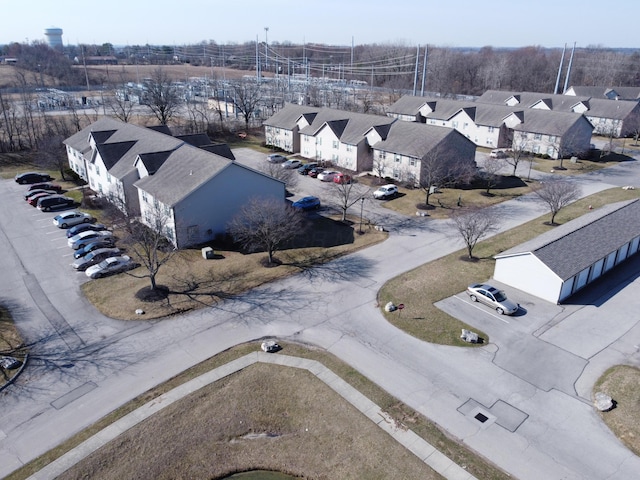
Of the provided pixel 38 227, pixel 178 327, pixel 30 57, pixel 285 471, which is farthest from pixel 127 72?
pixel 285 471

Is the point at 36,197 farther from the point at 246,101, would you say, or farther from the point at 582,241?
the point at 246,101

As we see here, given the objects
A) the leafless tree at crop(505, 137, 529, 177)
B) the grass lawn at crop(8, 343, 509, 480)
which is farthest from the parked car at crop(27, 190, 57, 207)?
the leafless tree at crop(505, 137, 529, 177)

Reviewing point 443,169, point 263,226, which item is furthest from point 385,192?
point 263,226

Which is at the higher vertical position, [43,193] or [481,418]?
[43,193]

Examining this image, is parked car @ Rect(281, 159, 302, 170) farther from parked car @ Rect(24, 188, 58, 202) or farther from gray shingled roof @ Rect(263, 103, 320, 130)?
parked car @ Rect(24, 188, 58, 202)

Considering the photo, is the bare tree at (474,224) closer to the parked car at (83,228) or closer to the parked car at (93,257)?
the parked car at (93,257)

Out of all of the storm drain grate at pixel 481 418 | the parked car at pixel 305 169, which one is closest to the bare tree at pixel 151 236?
the storm drain grate at pixel 481 418

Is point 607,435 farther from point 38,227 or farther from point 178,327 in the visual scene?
point 38,227
